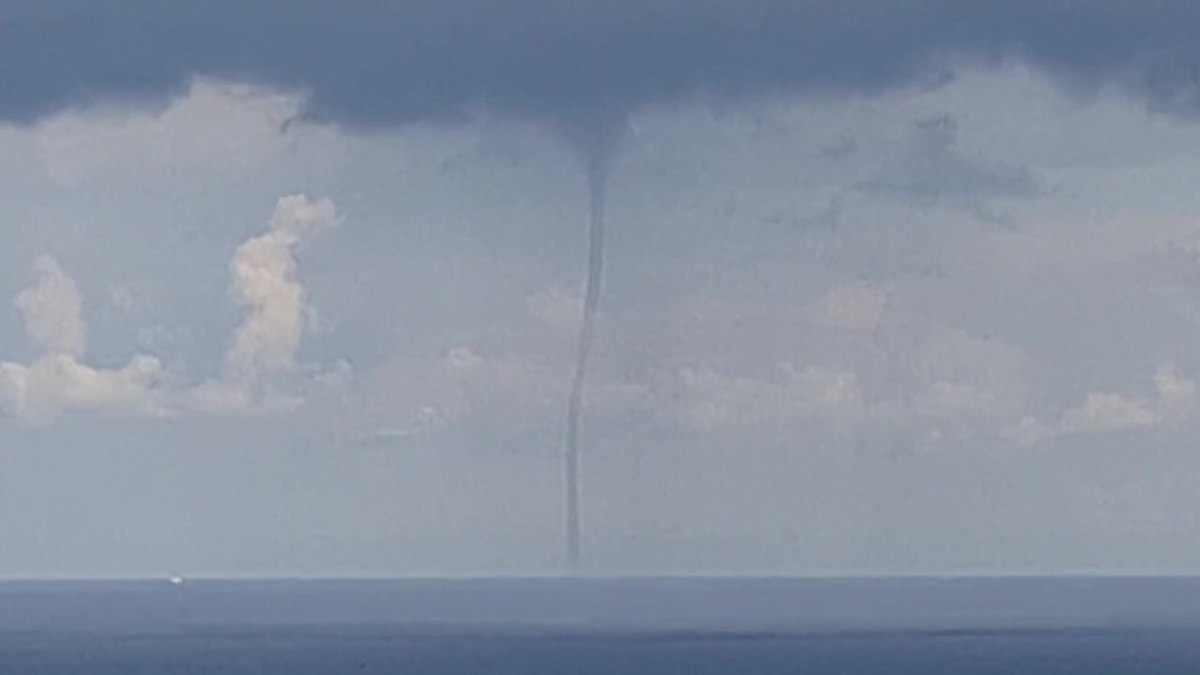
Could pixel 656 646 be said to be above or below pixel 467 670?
above

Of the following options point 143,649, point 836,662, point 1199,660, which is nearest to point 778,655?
point 836,662

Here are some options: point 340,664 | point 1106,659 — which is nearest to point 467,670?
point 340,664

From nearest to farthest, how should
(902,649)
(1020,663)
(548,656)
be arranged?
1. (1020,663)
2. (548,656)
3. (902,649)

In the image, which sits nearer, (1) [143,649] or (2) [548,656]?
(2) [548,656]

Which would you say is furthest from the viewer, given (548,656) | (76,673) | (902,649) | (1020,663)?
(902,649)

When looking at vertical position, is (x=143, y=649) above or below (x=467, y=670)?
above

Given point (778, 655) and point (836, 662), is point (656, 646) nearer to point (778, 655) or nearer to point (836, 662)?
point (778, 655)

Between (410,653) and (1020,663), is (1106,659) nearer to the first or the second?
(1020,663)

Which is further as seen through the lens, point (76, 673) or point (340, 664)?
point (340, 664)

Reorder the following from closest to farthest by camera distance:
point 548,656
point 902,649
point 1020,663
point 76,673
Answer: point 76,673, point 1020,663, point 548,656, point 902,649
